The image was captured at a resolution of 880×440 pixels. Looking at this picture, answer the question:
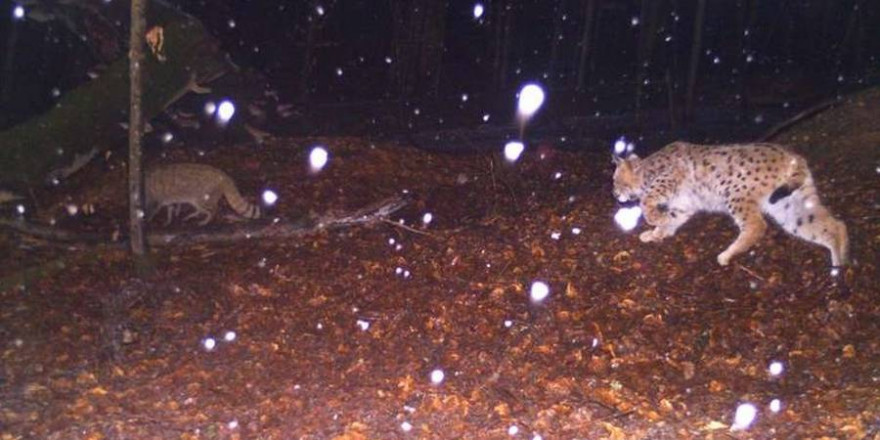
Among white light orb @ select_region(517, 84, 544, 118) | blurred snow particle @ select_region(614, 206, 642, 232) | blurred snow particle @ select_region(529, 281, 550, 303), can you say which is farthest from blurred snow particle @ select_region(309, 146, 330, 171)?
white light orb @ select_region(517, 84, 544, 118)

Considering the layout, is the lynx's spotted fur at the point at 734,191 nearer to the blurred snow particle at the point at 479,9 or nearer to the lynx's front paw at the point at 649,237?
the lynx's front paw at the point at 649,237

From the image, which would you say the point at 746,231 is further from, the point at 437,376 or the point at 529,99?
the point at 529,99

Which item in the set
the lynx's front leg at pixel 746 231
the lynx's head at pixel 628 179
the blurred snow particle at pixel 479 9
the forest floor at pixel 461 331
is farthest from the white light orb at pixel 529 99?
the lynx's front leg at pixel 746 231

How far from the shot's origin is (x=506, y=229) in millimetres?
8188

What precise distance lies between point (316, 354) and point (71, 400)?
1704mm

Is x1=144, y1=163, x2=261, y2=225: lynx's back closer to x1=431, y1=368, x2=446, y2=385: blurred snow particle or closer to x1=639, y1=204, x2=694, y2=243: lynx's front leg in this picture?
x1=431, y1=368, x2=446, y2=385: blurred snow particle

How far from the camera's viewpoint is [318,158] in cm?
1163

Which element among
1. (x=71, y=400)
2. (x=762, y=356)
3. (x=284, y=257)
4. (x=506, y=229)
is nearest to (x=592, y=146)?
(x=506, y=229)

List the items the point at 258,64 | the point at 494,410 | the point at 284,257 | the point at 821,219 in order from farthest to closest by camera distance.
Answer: the point at 258,64 → the point at 284,257 → the point at 821,219 → the point at 494,410

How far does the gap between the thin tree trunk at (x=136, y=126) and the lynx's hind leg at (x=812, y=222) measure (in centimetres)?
558

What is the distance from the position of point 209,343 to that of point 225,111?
772 cm

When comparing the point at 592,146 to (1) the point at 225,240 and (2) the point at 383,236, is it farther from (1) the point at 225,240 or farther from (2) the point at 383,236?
(1) the point at 225,240

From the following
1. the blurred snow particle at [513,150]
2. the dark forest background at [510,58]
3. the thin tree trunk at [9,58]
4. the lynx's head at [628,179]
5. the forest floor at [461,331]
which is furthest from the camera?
the dark forest background at [510,58]

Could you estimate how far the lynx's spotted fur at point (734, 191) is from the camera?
645 centimetres
